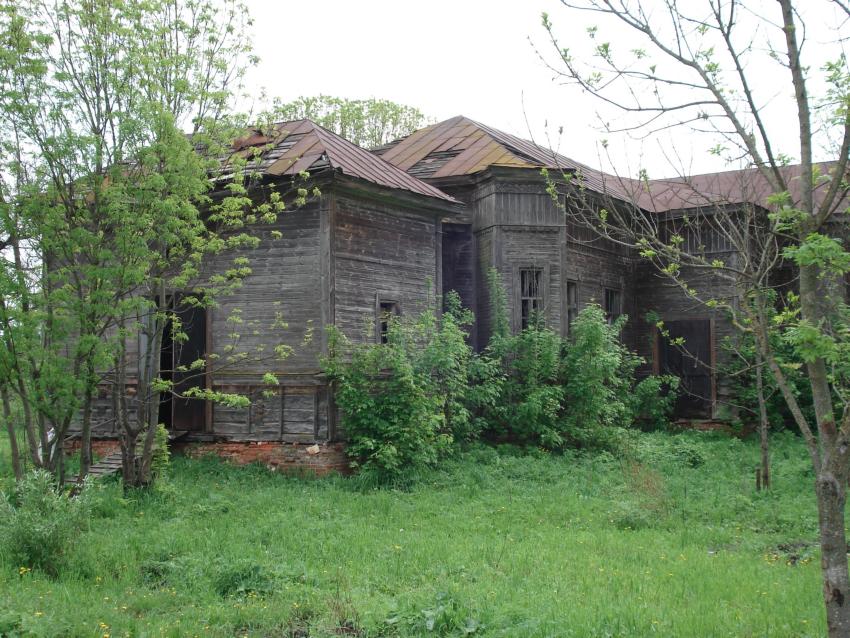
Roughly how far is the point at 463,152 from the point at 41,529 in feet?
45.4

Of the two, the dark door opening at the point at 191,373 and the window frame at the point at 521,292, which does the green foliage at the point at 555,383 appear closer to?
the window frame at the point at 521,292

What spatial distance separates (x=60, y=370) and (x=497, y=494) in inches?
248

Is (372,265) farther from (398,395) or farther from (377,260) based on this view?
(398,395)

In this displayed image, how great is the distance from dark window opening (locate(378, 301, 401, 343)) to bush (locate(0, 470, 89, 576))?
7076 millimetres

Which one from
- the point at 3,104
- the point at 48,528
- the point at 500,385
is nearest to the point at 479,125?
the point at 500,385

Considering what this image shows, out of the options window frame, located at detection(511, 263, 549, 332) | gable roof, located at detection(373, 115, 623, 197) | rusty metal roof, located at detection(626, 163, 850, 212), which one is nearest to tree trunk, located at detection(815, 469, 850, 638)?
rusty metal roof, located at detection(626, 163, 850, 212)

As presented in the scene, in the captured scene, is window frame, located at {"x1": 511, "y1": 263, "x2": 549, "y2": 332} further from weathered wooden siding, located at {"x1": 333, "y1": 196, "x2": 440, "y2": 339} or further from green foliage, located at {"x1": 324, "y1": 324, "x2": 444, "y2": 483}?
green foliage, located at {"x1": 324, "y1": 324, "x2": 444, "y2": 483}

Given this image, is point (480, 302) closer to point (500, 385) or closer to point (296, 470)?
point (500, 385)

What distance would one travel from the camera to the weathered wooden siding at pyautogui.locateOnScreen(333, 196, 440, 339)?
13.7 meters

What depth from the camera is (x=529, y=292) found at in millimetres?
17422

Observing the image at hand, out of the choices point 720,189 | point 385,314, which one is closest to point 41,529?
point 385,314

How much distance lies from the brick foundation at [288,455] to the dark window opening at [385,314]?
7.80 feet

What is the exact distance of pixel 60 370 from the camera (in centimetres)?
888

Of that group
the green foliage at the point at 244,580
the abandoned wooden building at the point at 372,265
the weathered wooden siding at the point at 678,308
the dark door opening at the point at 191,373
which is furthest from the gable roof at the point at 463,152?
the green foliage at the point at 244,580
